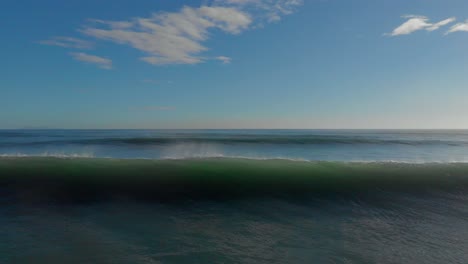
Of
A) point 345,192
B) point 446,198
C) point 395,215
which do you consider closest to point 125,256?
point 395,215

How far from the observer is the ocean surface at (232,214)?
173 inches

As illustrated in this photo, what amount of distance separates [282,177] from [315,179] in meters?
1.28

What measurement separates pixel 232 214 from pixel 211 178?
3939 mm

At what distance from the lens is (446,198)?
8.08 m

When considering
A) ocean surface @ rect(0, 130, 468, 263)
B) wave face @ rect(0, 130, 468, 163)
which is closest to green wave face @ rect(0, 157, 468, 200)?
ocean surface @ rect(0, 130, 468, 263)

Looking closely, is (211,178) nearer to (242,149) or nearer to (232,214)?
(232,214)

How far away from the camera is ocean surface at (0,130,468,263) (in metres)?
4.40

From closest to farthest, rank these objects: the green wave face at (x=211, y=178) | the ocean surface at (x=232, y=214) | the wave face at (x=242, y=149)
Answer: the ocean surface at (x=232, y=214) < the green wave face at (x=211, y=178) < the wave face at (x=242, y=149)

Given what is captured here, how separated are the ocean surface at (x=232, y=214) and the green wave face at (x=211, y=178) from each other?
0.14ft

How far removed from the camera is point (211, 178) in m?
10.3

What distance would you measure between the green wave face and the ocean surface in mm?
44

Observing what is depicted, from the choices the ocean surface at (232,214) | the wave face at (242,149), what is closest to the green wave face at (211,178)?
the ocean surface at (232,214)

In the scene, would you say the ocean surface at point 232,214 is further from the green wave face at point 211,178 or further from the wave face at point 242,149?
the wave face at point 242,149

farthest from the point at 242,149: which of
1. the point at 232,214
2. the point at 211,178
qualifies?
the point at 232,214
